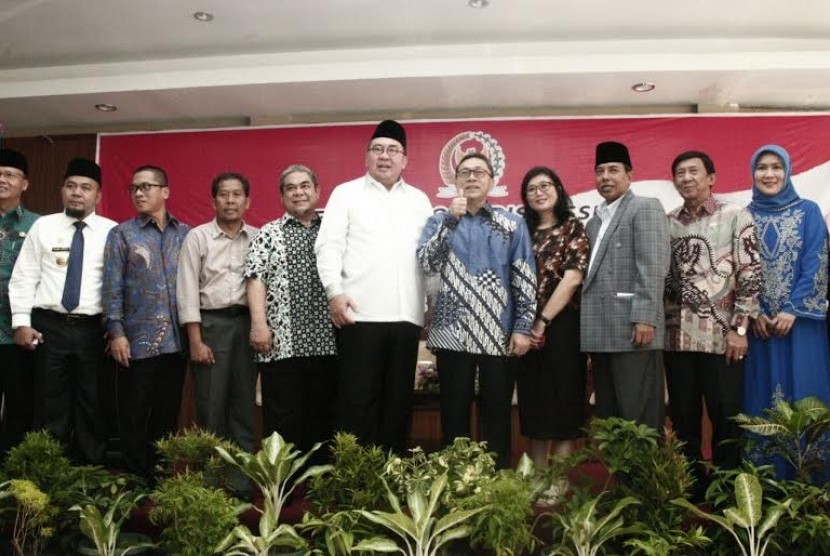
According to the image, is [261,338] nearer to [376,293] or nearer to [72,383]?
[376,293]

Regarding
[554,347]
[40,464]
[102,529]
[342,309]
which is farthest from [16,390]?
[554,347]

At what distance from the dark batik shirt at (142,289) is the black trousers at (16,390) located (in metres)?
0.53

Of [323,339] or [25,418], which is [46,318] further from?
[323,339]

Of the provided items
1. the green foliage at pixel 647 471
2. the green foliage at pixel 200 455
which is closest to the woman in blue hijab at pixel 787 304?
the green foliage at pixel 647 471

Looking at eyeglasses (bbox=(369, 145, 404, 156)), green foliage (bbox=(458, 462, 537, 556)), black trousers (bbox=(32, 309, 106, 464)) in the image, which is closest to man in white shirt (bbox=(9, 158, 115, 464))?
black trousers (bbox=(32, 309, 106, 464))

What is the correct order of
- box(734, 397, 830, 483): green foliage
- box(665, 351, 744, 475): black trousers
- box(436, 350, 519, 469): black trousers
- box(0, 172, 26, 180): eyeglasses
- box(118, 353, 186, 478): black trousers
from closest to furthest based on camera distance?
1. box(734, 397, 830, 483): green foliage
2. box(436, 350, 519, 469): black trousers
3. box(665, 351, 744, 475): black trousers
4. box(118, 353, 186, 478): black trousers
5. box(0, 172, 26, 180): eyeglasses

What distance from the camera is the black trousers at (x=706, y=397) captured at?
2.40 m

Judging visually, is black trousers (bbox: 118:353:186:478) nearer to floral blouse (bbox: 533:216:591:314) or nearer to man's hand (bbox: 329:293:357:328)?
man's hand (bbox: 329:293:357:328)

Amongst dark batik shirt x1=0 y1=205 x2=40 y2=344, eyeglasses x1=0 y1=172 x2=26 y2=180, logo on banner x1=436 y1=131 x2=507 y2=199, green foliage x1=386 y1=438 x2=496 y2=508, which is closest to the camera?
green foliage x1=386 y1=438 x2=496 y2=508

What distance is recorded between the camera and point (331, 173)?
462cm

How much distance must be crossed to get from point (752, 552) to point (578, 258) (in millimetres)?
1130

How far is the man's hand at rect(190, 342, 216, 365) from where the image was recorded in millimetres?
2639

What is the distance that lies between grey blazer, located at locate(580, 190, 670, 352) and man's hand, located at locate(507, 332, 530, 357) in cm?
27

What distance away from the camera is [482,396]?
91.9 inches
